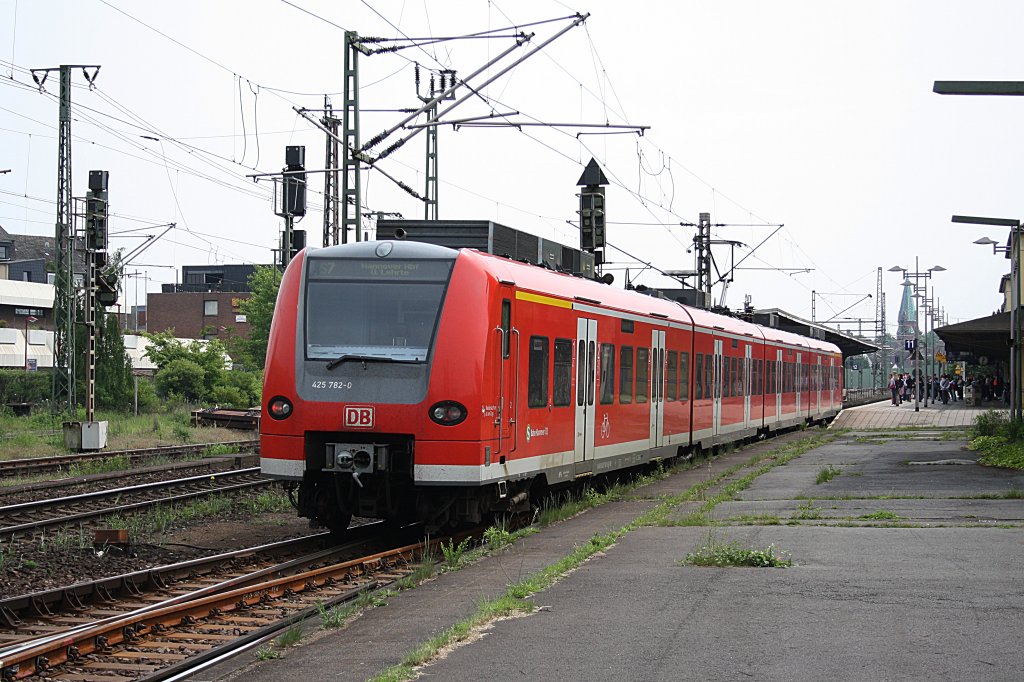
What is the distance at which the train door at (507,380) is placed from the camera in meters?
13.2

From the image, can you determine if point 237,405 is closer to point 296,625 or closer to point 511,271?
point 511,271

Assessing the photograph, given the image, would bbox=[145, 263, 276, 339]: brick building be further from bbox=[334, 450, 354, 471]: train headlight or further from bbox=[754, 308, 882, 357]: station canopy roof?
bbox=[334, 450, 354, 471]: train headlight

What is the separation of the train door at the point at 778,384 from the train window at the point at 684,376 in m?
11.9

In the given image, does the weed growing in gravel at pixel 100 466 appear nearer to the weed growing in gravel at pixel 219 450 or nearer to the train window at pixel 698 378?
the weed growing in gravel at pixel 219 450

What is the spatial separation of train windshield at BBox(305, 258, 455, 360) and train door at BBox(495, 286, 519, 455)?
83cm

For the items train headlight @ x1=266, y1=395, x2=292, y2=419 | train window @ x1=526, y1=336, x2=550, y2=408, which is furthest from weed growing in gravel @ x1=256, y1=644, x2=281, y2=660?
train window @ x1=526, y1=336, x2=550, y2=408

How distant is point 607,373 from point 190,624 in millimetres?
9356

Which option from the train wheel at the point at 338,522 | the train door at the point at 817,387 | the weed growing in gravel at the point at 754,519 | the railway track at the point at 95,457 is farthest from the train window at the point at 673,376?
the train door at the point at 817,387

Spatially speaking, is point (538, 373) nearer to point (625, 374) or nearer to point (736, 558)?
point (625, 374)

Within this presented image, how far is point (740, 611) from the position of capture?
8.09 metres

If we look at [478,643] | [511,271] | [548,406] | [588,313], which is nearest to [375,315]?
[511,271]

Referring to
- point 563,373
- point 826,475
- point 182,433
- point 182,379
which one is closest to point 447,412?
point 563,373

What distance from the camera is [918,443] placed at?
95.1 ft

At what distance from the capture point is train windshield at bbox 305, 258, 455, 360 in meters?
12.7
